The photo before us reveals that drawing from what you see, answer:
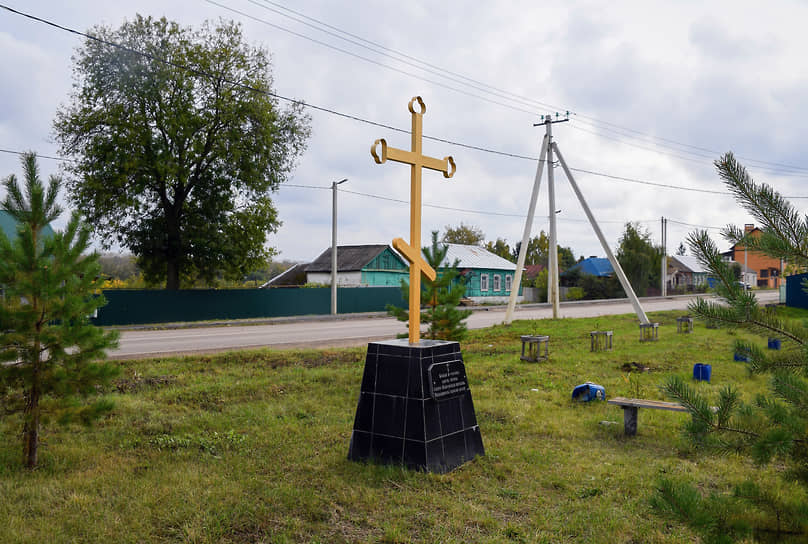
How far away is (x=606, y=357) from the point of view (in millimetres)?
12578

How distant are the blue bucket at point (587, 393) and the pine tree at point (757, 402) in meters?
5.89

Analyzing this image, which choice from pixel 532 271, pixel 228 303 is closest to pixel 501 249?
pixel 532 271

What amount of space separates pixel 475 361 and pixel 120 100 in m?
21.0

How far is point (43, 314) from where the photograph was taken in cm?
513

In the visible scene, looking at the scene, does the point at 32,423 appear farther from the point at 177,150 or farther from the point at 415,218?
the point at 177,150

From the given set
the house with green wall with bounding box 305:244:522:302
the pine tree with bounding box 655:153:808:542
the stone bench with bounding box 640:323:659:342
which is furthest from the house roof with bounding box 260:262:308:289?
the pine tree with bounding box 655:153:808:542

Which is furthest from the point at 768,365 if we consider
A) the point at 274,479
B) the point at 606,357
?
the point at 606,357

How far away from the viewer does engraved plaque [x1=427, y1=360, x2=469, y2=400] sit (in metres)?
5.44

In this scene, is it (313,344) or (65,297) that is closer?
A: (65,297)

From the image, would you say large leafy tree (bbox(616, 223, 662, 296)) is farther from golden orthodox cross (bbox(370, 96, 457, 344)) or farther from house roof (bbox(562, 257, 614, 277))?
golden orthodox cross (bbox(370, 96, 457, 344))

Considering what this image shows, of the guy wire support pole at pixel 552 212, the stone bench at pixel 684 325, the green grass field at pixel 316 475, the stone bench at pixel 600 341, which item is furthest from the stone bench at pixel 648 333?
the green grass field at pixel 316 475

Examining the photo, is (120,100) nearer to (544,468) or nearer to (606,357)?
(606,357)

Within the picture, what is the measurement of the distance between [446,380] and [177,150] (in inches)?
938

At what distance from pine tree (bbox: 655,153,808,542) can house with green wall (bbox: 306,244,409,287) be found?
1564 inches
